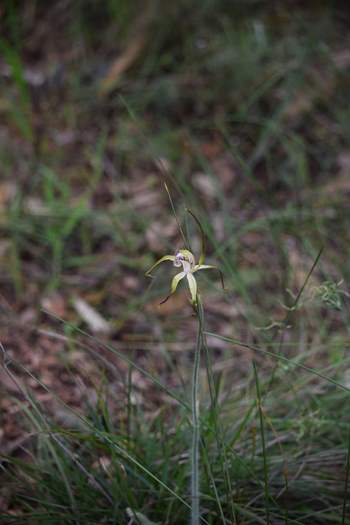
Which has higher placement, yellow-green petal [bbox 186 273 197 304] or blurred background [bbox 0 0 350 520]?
yellow-green petal [bbox 186 273 197 304]

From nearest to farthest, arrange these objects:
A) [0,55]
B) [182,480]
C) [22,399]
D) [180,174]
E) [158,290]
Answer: [182,480], [22,399], [158,290], [180,174], [0,55]

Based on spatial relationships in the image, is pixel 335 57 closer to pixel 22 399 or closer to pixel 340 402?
pixel 340 402

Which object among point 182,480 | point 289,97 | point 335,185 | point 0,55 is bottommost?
point 335,185

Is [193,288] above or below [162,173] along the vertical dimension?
above

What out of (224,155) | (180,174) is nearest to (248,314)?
(180,174)

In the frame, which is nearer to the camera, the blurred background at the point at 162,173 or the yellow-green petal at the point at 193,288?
the yellow-green petal at the point at 193,288

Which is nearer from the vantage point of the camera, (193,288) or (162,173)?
(193,288)

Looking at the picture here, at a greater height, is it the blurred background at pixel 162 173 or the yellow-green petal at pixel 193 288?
the yellow-green petal at pixel 193 288

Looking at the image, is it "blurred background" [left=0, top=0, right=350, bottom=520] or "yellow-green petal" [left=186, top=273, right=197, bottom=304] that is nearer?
"yellow-green petal" [left=186, top=273, right=197, bottom=304]
